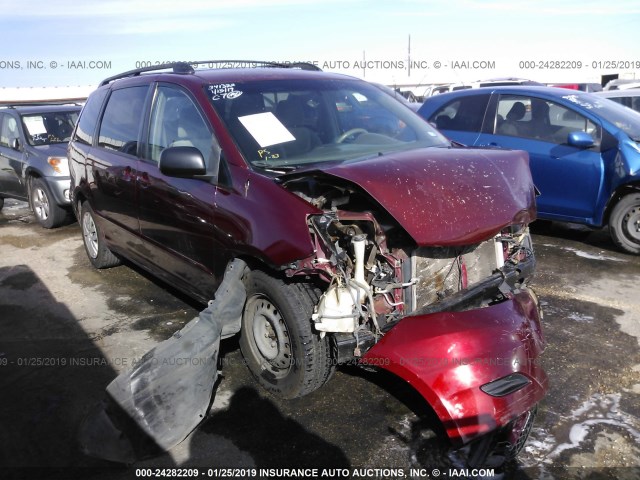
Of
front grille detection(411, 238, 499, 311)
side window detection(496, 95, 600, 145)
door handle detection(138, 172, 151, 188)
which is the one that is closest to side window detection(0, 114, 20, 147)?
door handle detection(138, 172, 151, 188)

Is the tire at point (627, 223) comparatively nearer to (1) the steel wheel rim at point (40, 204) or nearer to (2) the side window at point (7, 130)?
(1) the steel wheel rim at point (40, 204)

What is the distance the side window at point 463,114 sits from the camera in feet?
22.6

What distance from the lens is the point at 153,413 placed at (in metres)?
2.88

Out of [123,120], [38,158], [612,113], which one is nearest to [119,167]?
[123,120]

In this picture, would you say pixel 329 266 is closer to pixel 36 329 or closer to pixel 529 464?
pixel 529 464

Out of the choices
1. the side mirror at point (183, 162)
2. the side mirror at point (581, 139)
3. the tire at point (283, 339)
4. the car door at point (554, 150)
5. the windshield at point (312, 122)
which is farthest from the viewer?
the car door at point (554, 150)

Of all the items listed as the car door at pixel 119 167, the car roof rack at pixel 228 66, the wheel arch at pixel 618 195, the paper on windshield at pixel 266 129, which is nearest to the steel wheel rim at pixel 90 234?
the car door at pixel 119 167

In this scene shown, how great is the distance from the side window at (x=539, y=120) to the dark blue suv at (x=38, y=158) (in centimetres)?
569

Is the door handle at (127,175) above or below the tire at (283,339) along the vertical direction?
above

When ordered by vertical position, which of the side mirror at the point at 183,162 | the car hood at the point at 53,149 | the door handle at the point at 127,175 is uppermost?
the side mirror at the point at 183,162

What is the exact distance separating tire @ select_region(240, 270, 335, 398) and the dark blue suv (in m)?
5.26

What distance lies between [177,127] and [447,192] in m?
2.01

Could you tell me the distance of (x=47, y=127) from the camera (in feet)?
27.2

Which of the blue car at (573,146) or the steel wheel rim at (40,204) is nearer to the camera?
Answer: the blue car at (573,146)
